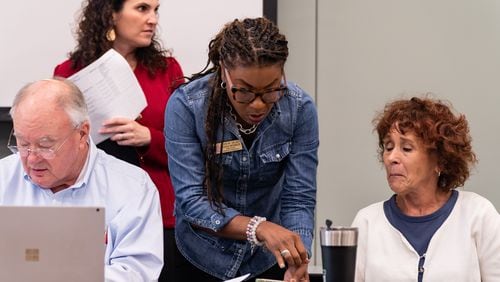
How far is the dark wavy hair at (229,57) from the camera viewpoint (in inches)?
83.6

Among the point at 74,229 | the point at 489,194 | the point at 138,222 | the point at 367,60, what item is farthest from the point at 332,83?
the point at 74,229

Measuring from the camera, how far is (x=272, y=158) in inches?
93.2

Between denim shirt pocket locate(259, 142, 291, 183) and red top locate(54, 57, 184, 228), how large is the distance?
0.66 metres

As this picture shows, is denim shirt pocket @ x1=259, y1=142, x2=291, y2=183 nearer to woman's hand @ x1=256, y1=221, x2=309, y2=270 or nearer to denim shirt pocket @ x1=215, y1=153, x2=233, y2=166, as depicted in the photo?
denim shirt pocket @ x1=215, y1=153, x2=233, y2=166

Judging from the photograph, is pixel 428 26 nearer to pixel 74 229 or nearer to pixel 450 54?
pixel 450 54

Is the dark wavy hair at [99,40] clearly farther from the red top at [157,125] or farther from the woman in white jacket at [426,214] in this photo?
the woman in white jacket at [426,214]

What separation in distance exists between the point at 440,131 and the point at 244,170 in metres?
0.64

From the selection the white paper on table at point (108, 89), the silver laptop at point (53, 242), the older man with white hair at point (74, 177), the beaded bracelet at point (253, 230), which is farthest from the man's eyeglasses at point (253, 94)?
the white paper on table at point (108, 89)

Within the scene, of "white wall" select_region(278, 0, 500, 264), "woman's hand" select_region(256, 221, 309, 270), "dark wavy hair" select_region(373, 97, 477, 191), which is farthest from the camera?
"white wall" select_region(278, 0, 500, 264)

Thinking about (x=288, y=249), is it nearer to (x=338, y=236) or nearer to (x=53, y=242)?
(x=338, y=236)

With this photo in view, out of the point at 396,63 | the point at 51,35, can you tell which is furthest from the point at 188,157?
the point at 396,63

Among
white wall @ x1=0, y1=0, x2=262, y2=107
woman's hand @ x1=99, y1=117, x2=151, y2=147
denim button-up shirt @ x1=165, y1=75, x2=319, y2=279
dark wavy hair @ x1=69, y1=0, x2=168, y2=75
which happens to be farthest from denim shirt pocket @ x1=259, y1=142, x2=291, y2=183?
white wall @ x1=0, y1=0, x2=262, y2=107

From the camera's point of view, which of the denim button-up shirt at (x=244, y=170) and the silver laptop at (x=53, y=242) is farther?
the denim button-up shirt at (x=244, y=170)

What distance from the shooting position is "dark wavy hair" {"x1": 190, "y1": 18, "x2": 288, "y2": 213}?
2.12m
